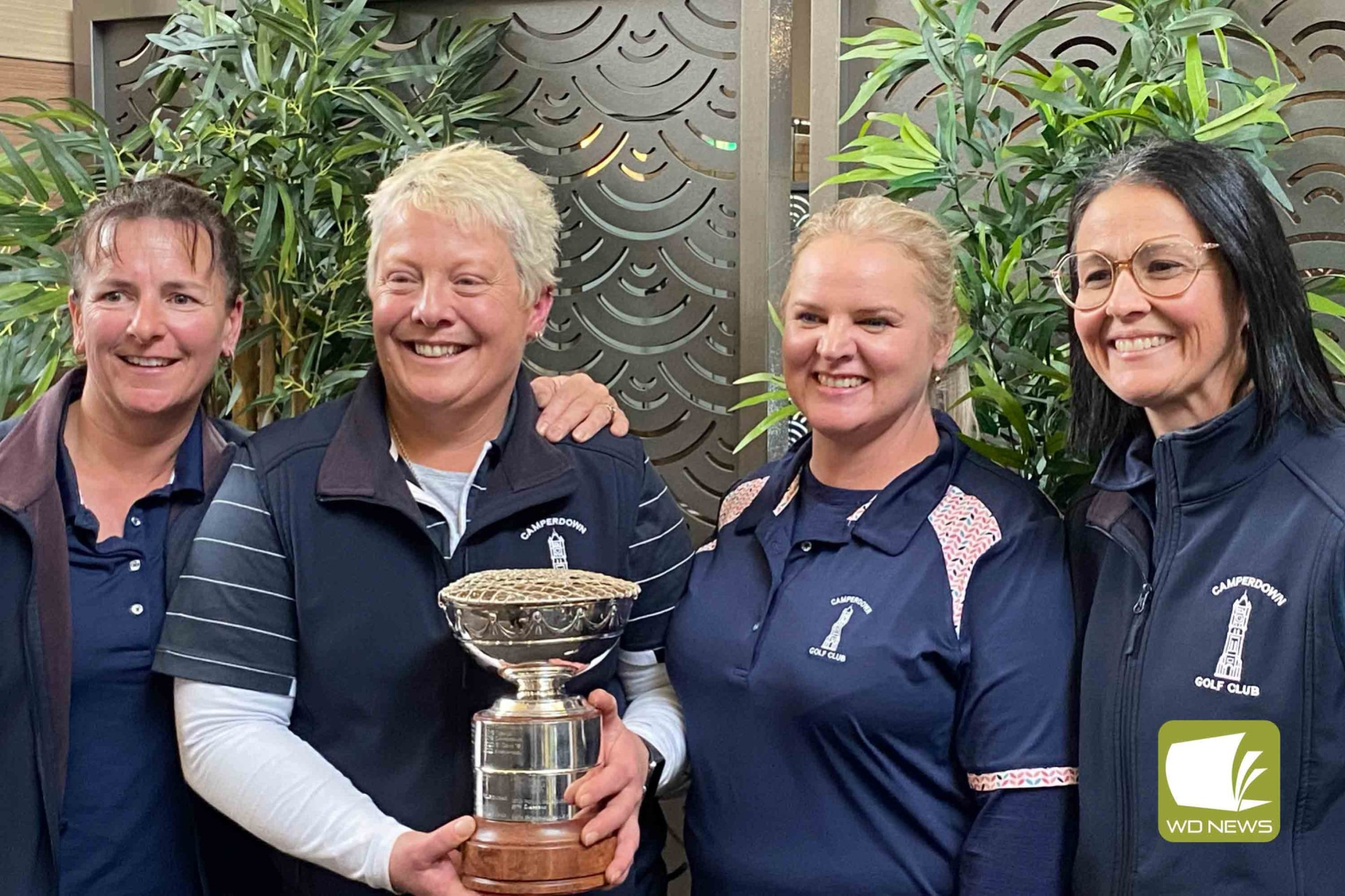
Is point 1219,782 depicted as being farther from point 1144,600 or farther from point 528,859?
point 528,859

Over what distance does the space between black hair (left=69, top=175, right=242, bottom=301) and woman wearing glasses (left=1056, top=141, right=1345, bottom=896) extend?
3.79ft

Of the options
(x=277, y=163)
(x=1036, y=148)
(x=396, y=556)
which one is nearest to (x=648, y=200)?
(x=277, y=163)

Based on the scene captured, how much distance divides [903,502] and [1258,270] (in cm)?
51

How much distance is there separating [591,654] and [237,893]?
67 centimetres

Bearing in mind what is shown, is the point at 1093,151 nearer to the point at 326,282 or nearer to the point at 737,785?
the point at 737,785

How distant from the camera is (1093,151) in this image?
→ 2.29m

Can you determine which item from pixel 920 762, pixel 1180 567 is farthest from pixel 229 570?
pixel 1180 567

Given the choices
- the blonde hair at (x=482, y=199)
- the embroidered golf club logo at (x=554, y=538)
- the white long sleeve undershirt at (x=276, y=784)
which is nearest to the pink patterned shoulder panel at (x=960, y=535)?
the embroidered golf club logo at (x=554, y=538)

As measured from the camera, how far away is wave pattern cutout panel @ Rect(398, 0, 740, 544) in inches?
120

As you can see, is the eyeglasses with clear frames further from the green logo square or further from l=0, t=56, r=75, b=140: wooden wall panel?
l=0, t=56, r=75, b=140: wooden wall panel

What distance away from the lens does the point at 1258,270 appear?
1638 mm

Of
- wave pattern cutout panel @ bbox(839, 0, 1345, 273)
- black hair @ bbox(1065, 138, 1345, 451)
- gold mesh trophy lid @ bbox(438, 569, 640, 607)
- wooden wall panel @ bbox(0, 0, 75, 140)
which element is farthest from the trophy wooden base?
wooden wall panel @ bbox(0, 0, 75, 140)

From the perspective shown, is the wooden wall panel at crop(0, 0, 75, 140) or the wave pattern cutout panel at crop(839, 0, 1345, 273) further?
the wooden wall panel at crop(0, 0, 75, 140)

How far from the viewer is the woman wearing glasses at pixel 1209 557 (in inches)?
59.7
